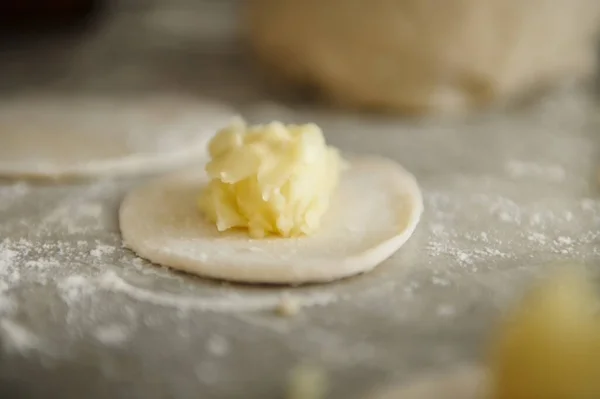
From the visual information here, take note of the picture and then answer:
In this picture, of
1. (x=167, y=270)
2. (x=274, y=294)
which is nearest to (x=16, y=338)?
(x=167, y=270)

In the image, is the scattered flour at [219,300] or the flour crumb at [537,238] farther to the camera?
the flour crumb at [537,238]

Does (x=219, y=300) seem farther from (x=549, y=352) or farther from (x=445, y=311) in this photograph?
(x=549, y=352)

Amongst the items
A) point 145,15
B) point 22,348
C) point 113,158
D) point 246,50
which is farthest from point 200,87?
point 22,348

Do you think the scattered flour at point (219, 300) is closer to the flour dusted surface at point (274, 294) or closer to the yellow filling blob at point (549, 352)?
the flour dusted surface at point (274, 294)

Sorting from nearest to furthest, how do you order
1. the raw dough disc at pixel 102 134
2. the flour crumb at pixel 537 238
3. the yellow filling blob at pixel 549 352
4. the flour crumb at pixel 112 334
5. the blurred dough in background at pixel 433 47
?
the yellow filling blob at pixel 549 352 < the flour crumb at pixel 112 334 < the flour crumb at pixel 537 238 < the raw dough disc at pixel 102 134 < the blurred dough in background at pixel 433 47

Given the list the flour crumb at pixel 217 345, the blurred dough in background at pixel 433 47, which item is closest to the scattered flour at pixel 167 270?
the flour crumb at pixel 217 345

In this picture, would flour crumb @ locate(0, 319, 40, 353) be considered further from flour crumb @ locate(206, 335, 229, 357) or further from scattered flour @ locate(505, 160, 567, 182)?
scattered flour @ locate(505, 160, 567, 182)
